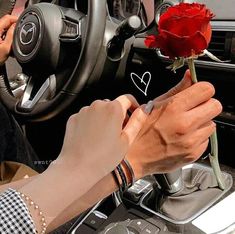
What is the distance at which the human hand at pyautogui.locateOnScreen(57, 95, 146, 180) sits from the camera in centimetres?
78

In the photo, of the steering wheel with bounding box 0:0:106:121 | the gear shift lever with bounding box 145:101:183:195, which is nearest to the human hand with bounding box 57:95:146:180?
the gear shift lever with bounding box 145:101:183:195

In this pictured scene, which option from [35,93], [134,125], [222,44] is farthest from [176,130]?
[35,93]

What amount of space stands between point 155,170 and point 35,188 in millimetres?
215

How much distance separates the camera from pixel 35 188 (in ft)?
2.51

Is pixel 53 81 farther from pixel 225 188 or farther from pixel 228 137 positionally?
pixel 225 188

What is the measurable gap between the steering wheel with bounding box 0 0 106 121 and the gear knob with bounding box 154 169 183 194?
1.44 feet

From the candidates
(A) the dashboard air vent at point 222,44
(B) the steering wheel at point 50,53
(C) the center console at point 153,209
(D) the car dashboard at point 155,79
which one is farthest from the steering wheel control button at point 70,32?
(C) the center console at point 153,209

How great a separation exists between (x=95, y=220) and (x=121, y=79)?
0.64 metres

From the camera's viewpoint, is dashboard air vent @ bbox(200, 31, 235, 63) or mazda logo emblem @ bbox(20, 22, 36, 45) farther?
mazda logo emblem @ bbox(20, 22, 36, 45)

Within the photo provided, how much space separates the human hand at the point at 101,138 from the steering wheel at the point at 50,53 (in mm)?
521

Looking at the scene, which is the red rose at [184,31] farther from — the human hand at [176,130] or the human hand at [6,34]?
the human hand at [6,34]

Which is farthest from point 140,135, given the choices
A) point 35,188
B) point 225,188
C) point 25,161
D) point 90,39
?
point 25,161

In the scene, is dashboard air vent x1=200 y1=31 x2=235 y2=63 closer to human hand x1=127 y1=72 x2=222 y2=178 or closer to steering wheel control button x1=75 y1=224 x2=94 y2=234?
human hand x1=127 y1=72 x2=222 y2=178

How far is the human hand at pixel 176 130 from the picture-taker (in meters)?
0.79
